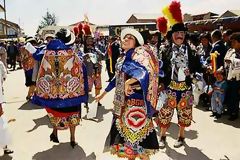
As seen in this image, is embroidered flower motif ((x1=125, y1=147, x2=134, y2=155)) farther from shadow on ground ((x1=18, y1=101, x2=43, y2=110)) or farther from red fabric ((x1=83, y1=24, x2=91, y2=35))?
shadow on ground ((x1=18, y1=101, x2=43, y2=110))

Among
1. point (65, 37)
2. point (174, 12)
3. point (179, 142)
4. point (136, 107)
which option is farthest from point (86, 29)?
point (136, 107)

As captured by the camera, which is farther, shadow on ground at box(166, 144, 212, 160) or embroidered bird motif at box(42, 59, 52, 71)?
embroidered bird motif at box(42, 59, 52, 71)

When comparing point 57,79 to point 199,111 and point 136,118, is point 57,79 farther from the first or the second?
point 199,111

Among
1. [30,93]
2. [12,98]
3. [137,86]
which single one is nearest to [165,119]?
[137,86]

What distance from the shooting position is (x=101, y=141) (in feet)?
19.0

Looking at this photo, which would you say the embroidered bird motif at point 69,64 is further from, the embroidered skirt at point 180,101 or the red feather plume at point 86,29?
the red feather plume at point 86,29

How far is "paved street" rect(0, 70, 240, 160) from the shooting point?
5078mm

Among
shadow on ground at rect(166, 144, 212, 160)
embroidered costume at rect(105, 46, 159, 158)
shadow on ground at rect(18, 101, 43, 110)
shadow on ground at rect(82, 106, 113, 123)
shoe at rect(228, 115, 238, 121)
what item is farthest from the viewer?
shadow on ground at rect(18, 101, 43, 110)

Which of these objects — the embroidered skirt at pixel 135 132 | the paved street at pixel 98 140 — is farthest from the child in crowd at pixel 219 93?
the embroidered skirt at pixel 135 132

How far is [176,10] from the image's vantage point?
5.11m

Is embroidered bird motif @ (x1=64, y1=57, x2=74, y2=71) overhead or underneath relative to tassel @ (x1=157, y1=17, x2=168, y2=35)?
underneath

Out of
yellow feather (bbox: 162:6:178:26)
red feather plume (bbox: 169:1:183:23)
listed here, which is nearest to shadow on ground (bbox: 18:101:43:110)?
yellow feather (bbox: 162:6:178:26)

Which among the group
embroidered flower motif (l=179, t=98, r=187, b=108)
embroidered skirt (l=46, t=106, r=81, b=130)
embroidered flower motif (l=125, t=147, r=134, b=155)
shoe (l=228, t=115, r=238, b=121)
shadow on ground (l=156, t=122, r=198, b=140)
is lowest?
shadow on ground (l=156, t=122, r=198, b=140)

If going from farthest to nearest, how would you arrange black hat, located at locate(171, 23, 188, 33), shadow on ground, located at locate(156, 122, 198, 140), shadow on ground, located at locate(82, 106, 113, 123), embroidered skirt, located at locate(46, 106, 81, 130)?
shadow on ground, located at locate(82, 106, 113, 123) → shadow on ground, located at locate(156, 122, 198, 140) → embroidered skirt, located at locate(46, 106, 81, 130) → black hat, located at locate(171, 23, 188, 33)
